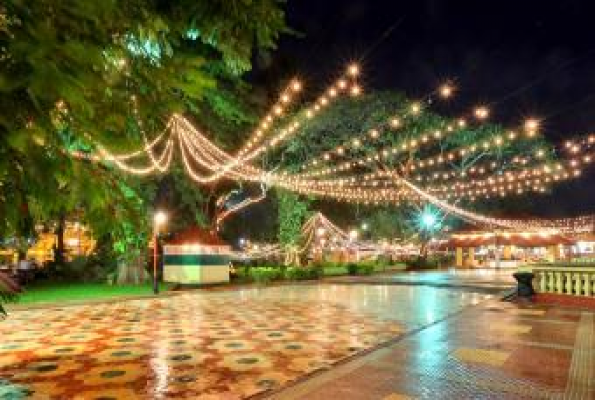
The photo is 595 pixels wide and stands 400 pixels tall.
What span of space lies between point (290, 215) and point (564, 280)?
18299mm

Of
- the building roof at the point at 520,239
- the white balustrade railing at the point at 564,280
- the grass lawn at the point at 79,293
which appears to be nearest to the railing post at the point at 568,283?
the white balustrade railing at the point at 564,280

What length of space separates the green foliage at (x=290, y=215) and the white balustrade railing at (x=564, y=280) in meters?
16.3

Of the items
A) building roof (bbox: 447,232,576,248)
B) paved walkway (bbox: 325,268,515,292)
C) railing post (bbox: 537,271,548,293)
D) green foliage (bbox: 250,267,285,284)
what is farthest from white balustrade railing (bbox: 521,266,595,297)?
building roof (bbox: 447,232,576,248)

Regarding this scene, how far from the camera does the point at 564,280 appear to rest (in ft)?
50.5

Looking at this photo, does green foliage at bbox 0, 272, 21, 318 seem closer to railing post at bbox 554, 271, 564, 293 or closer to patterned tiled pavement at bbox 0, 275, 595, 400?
patterned tiled pavement at bbox 0, 275, 595, 400

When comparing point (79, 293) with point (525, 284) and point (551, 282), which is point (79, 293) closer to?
point (525, 284)

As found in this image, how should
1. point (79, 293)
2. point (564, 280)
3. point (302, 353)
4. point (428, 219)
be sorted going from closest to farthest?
point (302, 353) → point (564, 280) → point (79, 293) → point (428, 219)

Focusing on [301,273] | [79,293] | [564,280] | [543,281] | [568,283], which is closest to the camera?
[568,283]

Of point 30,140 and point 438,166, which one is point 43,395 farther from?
point 438,166

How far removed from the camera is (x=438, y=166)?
41844mm

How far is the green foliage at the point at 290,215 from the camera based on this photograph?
3141 cm

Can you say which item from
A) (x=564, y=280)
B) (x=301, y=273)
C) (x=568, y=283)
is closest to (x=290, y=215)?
(x=301, y=273)

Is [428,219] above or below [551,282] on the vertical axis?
above

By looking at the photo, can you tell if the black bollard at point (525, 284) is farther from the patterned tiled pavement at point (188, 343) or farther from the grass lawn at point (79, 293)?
the grass lawn at point (79, 293)
